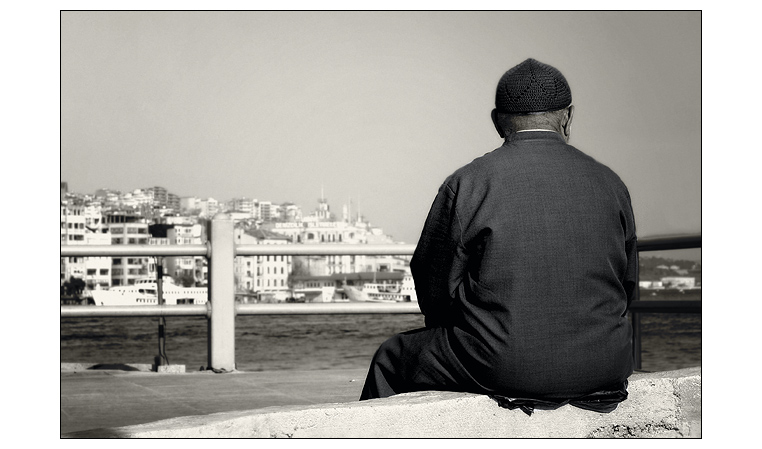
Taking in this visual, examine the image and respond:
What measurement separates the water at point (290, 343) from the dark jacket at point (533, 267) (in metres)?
27.2

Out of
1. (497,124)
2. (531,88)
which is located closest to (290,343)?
(497,124)

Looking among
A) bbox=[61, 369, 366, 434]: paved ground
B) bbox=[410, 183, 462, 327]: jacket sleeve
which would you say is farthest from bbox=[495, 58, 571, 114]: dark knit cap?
bbox=[61, 369, 366, 434]: paved ground

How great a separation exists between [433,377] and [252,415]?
495 mm

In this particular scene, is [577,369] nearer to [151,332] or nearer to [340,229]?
[151,332]

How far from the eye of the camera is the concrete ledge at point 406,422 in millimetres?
2275

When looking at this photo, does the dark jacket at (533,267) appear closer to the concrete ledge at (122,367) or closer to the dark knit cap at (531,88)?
the dark knit cap at (531,88)

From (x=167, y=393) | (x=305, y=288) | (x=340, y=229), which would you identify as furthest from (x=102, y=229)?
(x=167, y=393)

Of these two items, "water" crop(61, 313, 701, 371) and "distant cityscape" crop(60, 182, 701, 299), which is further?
"distant cityscape" crop(60, 182, 701, 299)

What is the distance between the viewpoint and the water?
35.3 meters

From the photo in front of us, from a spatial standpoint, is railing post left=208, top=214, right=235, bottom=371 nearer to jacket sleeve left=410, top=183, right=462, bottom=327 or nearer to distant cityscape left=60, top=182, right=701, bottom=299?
jacket sleeve left=410, top=183, right=462, bottom=327

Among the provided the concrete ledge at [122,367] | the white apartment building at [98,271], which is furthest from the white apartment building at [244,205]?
the concrete ledge at [122,367]

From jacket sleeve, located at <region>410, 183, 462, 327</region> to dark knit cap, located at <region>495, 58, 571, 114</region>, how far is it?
0.30 meters

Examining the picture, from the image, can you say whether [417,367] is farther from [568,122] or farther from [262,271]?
[262,271]

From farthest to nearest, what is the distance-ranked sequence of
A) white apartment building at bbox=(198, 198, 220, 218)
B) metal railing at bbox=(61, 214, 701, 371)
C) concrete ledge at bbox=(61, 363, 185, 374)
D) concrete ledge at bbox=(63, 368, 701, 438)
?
1. white apartment building at bbox=(198, 198, 220, 218)
2. concrete ledge at bbox=(61, 363, 185, 374)
3. metal railing at bbox=(61, 214, 701, 371)
4. concrete ledge at bbox=(63, 368, 701, 438)
